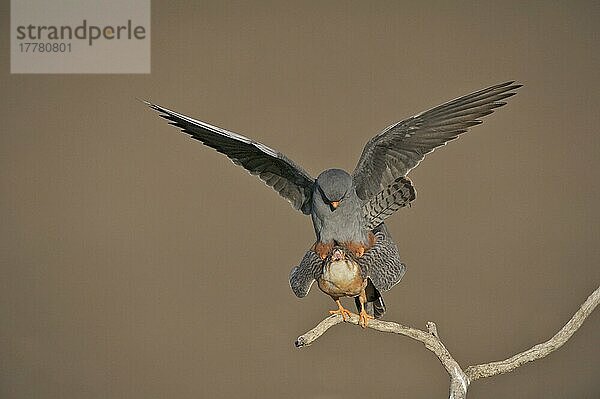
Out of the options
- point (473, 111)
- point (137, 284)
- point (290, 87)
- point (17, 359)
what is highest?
point (290, 87)

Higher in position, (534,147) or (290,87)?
(290,87)

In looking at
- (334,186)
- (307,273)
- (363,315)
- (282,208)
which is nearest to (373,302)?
(363,315)

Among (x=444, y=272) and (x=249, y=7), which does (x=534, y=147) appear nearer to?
(x=444, y=272)

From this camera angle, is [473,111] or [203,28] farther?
[203,28]

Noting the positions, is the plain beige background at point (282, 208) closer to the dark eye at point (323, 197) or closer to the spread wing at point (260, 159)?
the spread wing at point (260, 159)

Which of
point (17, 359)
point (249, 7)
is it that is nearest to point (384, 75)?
point (249, 7)

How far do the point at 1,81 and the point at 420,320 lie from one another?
70.5 inches

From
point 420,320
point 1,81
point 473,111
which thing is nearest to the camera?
point 473,111

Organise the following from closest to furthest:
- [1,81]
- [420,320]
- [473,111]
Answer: [473,111] → [420,320] → [1,81]

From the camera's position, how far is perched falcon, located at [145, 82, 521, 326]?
1.74 metres

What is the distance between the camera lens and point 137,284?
11.2 feet

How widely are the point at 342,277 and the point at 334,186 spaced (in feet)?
0.56
